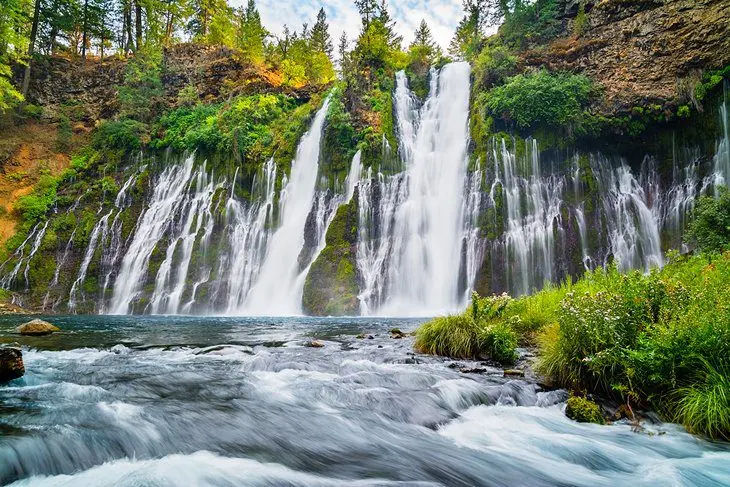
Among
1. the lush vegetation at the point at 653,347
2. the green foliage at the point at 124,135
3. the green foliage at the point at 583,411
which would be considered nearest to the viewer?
the lush vegetation at the point at 653,347

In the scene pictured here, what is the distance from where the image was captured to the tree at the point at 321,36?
58.5m

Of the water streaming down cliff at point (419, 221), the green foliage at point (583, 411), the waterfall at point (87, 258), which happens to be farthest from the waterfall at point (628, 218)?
the waterfall at point (87, 258)

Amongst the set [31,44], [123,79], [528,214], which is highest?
[31,44]

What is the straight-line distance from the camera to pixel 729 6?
21.0 metres

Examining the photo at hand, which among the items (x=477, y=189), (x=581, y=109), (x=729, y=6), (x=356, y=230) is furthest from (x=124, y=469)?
(x=729, y=6)

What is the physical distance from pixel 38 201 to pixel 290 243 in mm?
19148

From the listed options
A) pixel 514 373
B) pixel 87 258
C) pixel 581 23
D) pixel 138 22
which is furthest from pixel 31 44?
pixel 514 373

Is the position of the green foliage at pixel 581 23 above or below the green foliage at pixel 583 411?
above

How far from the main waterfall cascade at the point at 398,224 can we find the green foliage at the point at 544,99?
1.53 meters

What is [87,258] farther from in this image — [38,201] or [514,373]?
[514,373]

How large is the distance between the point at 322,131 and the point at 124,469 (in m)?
28.9

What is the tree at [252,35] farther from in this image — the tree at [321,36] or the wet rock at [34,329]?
the wet rock at [34,329]

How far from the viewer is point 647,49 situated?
23.8 metres

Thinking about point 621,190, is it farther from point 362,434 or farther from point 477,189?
point 362,434
